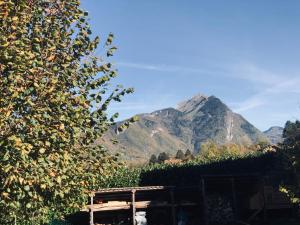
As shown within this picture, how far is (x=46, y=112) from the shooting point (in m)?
10.3

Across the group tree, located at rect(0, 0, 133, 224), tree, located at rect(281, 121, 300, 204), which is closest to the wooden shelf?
tree, located at rect(281, 121, 300, 204)

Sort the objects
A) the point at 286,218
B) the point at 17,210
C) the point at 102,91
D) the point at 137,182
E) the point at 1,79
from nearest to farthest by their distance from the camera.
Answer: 1. the point at 1,79
2. the point at 17,210
3. the point at 102,91
4. the point at 286,218
5. the point at 137,182

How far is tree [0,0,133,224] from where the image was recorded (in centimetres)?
965

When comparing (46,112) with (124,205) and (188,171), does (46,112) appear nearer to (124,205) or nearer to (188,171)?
(124,205)

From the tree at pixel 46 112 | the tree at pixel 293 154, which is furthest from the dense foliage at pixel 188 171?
the tree at pixel 46 112

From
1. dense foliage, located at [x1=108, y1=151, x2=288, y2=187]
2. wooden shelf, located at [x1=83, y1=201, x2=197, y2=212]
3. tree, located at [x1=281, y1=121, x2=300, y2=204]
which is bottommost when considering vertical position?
wooden shelf, located at [x1=83, y1=201, x2=197, y2=212]

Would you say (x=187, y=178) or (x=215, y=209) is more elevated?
(x=187, y=178)

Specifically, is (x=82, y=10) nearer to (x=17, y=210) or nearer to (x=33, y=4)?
(x=33, y=4)

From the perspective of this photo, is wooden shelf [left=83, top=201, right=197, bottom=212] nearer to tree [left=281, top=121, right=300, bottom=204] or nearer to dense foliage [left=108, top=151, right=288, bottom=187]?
dense foliage [left=108, top=151, right=288, bottom=187]

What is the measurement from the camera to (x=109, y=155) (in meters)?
12.9

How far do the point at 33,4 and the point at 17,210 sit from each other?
598 cm

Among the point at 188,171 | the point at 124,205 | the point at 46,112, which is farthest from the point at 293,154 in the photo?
the point at 188,171

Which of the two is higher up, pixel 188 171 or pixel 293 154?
pixel 188 171

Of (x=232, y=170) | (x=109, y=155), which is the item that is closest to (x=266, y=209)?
(x=232, y=170)
